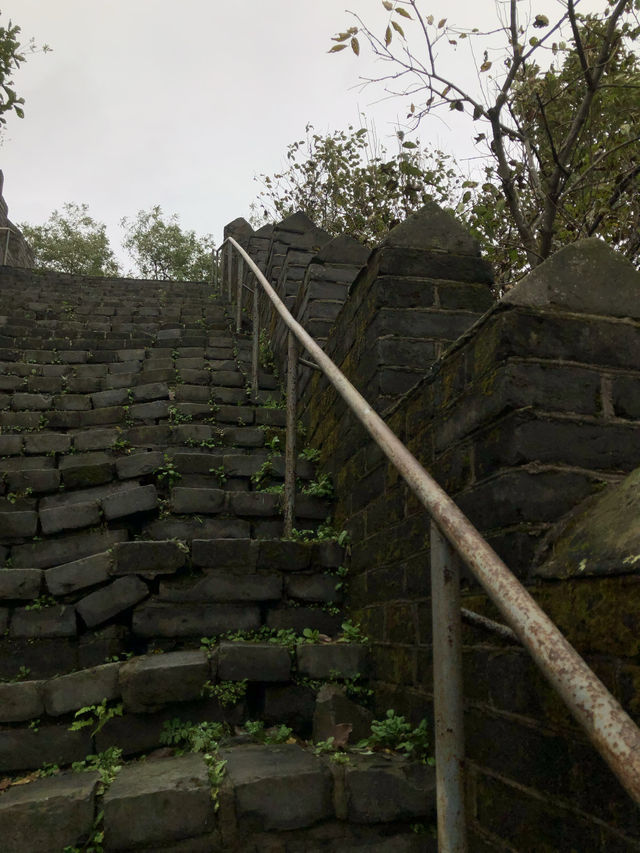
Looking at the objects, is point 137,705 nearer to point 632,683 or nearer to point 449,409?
point 449,409

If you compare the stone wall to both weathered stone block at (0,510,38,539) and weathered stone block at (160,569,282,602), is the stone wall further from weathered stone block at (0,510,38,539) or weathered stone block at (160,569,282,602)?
weathered stone block at (160,569,282,602)

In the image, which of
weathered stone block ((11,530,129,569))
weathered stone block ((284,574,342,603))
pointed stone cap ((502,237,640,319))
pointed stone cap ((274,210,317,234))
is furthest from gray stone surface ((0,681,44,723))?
pointed stone cap ((274,210,317,234))

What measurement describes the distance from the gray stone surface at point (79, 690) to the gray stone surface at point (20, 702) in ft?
0.09

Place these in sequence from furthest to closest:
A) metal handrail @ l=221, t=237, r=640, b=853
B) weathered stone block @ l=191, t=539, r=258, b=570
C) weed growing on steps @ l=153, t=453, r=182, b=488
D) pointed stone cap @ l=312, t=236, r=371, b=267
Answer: pointed stone cap @ l=312, t=236, r=371, b=267, weed growing on steps @ l=153, t=453, r=182, b=488, weathered stone block @ l=191, t=539, r=258, b=570, metal handrail @ l=221, t=237, r=640, b=853

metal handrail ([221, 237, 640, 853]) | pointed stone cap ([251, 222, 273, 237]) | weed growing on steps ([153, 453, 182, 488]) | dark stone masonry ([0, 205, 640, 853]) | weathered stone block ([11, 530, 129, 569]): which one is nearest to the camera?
metal handrail ([221, 237, 640, 853])

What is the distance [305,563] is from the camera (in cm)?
272

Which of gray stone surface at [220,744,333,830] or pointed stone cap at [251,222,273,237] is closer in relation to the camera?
gray stone surface at [220,744,333,830]

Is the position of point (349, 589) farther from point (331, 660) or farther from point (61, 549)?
point (61, 549)

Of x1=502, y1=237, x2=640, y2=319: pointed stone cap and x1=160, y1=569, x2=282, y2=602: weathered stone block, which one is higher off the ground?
x1=502, y1=237, x2=640, y2=319: pointed stone cap

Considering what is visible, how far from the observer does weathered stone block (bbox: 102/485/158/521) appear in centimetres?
304

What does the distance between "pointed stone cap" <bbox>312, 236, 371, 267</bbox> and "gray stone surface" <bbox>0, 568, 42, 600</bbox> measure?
2.53 metres

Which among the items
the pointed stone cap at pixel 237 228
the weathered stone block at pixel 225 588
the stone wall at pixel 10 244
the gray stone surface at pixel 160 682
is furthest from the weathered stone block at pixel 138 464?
the stone wall at pixel 10 244

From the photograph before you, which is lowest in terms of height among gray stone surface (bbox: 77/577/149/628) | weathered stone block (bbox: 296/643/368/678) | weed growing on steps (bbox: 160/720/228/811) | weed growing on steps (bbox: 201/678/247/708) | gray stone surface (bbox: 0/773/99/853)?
gray stone surface (bbox: 0/773/99/853)

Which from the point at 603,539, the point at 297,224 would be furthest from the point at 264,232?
the point at 603,539
